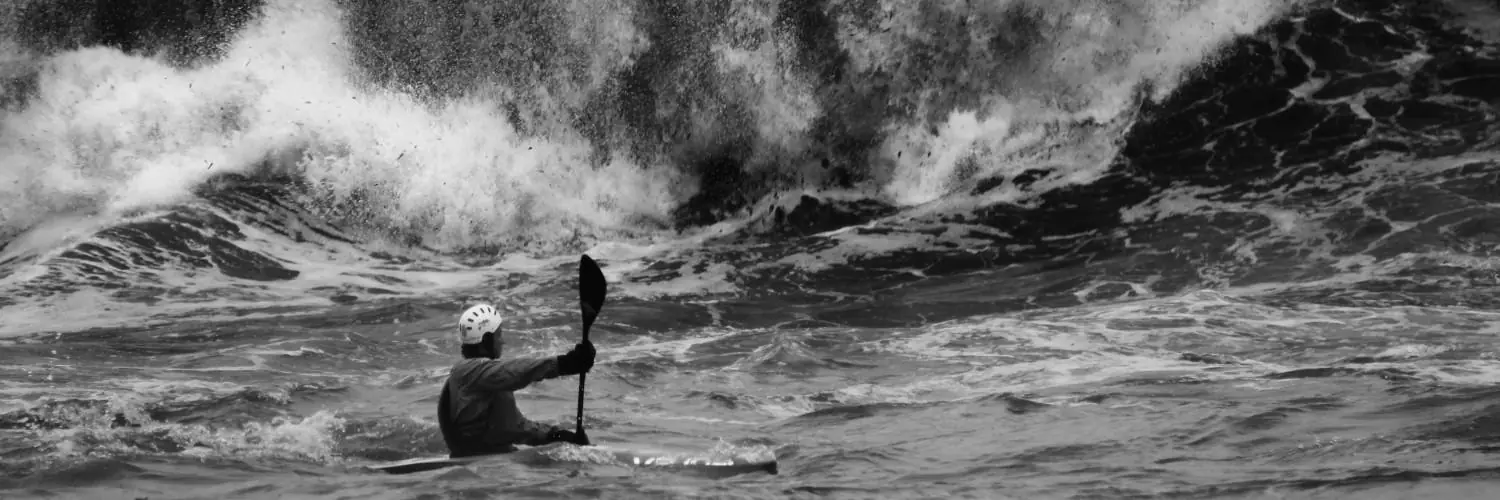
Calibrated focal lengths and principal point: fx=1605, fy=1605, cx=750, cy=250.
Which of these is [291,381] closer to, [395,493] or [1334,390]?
[395,493]

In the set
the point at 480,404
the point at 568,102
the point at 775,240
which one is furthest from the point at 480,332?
the point at 568,102

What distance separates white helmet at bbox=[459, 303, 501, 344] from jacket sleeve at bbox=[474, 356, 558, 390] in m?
0.17

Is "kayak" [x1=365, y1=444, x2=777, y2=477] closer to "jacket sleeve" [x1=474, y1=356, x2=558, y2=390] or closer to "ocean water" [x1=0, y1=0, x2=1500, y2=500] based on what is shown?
"ocean water" [x1=0, y1=0, x2=1500, y2=500]

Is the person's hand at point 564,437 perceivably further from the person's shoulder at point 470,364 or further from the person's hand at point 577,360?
the person's hand at point 577,360

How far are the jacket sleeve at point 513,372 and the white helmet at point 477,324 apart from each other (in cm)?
17

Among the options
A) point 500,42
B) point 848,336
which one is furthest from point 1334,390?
point 500,42

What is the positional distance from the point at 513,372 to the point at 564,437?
2.05 feet

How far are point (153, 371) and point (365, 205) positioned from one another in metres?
6.66

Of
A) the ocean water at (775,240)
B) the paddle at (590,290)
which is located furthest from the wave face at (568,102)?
the paddle at (590,290)

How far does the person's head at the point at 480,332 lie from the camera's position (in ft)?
23.9

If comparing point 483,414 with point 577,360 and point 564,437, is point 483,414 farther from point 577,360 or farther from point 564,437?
point 577,360

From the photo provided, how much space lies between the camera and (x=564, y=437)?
7500mm

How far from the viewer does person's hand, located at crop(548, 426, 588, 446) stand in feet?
24.4

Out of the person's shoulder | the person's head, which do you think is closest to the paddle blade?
the person's head
